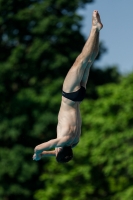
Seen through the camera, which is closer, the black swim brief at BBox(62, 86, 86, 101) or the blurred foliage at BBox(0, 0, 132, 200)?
the black swim brief at BBox(62, 86, 86, 101)

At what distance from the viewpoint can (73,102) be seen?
41.7 ft

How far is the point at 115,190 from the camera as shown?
3016 cm

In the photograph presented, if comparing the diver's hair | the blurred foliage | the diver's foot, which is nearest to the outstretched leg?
the diver's foot

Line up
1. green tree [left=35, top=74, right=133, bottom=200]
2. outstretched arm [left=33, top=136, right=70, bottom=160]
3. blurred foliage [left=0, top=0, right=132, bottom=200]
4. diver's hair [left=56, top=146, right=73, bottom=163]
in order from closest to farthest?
outstretched arm [left=33, top=136, right=70, bottom=160]
diver's hair [left=56, top=146, right=73, bottom=163]
green tree [left=35, top=74, right=133, bottom=200]
blurred foliage [left=0, top=0, right=132, bottom=200]

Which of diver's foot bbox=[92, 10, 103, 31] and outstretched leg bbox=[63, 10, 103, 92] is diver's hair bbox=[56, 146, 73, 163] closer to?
outstretched leg bbox=[63, 10, 103, 92]

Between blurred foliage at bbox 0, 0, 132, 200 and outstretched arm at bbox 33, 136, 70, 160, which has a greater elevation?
blurred foliage at bbox 0, 0, 132, 200

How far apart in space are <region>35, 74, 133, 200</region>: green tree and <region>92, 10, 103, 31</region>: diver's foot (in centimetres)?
1665

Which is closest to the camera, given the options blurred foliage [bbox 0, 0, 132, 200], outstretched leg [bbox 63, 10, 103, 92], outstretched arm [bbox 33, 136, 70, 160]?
outstretched arm [bbox 33, 136, 70, 160]

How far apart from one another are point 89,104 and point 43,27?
14.8 ft

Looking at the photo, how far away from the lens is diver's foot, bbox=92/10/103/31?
1252 centimetres

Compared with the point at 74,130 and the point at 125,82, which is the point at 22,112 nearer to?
the point at 125,82

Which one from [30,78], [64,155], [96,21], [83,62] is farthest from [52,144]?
[30,78]

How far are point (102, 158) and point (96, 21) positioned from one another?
17662mm

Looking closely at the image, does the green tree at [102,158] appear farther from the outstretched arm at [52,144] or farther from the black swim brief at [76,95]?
the outstretched arm at [52,144]
